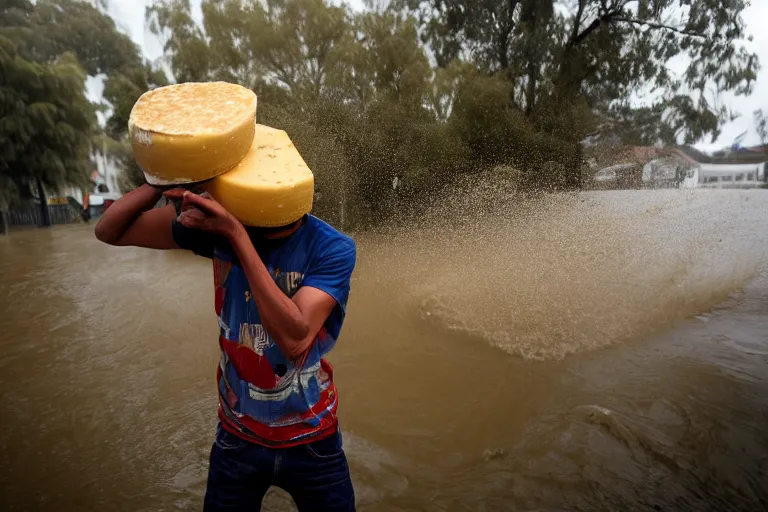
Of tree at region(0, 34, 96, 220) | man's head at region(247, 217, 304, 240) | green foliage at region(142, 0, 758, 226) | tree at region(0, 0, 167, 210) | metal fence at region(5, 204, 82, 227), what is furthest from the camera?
metal fence at region(5, 204, 82, 227)

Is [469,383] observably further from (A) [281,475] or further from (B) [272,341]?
(B) [272,341]

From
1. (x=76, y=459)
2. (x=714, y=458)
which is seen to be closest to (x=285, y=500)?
(x=76, y=459)

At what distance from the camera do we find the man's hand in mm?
970

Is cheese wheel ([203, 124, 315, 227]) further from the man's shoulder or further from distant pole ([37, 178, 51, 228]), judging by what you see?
distant pole ([37, 178, 51, 228])

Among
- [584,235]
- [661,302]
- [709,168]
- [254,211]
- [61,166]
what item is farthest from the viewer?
[709,168]

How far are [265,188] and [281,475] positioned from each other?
0.76m

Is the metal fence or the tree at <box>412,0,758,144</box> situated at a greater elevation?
the tree at <box>412,0,758,144</box>

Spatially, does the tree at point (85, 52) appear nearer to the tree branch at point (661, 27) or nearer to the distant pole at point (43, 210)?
the distant pole at point (43, 210)

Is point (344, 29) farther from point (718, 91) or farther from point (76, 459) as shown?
point (76, 459)

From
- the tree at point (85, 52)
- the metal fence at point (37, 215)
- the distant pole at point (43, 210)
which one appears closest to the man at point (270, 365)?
the tree at point (85, 52)

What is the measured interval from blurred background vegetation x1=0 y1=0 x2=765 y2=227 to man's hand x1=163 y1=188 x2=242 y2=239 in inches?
424

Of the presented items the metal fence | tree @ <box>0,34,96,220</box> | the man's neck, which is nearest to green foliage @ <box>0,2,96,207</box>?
tree @ <box>0,34,96,220</box>

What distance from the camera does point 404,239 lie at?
1062cm

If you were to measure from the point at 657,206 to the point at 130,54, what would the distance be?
111 feet
